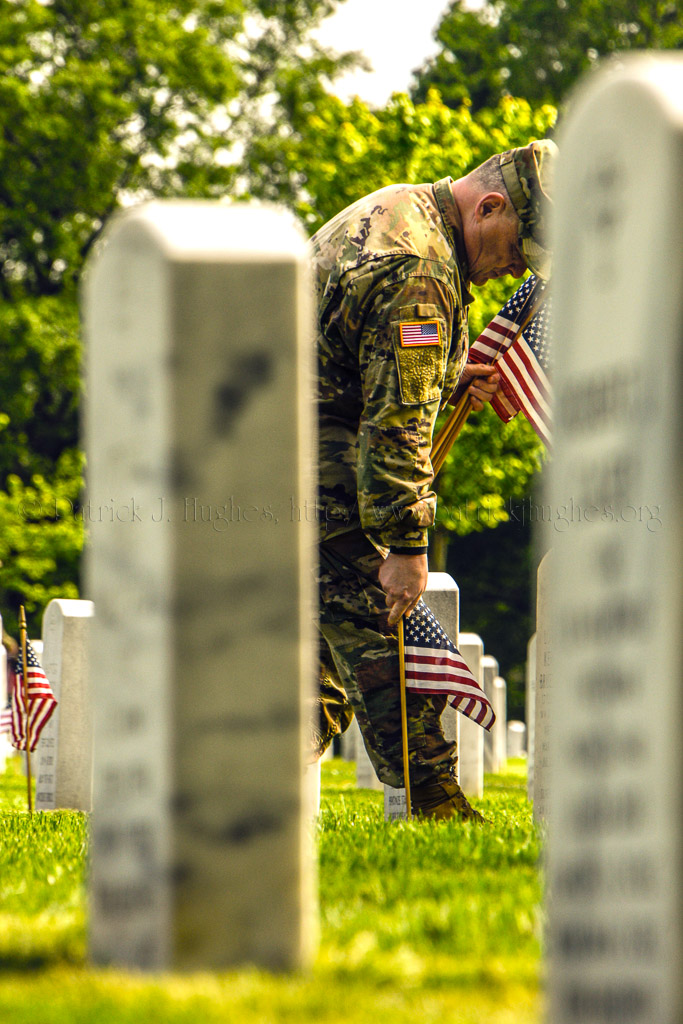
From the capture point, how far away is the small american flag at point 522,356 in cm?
648

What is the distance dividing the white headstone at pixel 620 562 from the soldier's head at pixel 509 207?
3.47m

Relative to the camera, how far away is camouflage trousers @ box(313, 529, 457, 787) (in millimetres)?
5648

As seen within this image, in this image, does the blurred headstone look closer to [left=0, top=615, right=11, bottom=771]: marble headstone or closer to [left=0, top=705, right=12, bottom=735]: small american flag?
[left=0, top=615, right=11, bottom=771]: marble headstone

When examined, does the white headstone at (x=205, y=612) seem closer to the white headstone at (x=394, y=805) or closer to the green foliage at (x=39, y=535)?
the white headstone at (x=394, y=805)

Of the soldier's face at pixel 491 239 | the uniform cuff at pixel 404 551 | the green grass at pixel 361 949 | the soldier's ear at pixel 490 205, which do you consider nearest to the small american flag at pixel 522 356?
the soldier's face at pixel 491 239

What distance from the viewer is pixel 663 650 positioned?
1.99m

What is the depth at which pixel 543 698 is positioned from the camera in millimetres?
6344

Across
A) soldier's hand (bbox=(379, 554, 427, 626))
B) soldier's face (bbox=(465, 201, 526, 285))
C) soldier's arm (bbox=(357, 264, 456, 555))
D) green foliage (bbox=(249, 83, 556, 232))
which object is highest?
green foliage (bbox=(249, 83, 556, 232))

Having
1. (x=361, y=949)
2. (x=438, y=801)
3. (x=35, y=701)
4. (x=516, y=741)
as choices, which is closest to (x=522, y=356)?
(x=438, y=801)

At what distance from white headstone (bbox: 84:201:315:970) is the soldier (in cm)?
273

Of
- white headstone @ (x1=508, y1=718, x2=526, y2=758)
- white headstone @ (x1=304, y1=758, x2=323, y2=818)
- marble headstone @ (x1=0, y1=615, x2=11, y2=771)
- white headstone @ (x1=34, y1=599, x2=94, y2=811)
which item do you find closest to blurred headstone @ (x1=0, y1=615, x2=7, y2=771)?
marble headstone @ (x1=0, y1=615, x2=11, y2=771)

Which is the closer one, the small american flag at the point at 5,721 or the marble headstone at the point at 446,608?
the marble headstone at the point at 446,608

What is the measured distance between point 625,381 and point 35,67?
25430 millimetres

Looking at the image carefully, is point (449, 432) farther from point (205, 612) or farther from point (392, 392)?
point (205, 612)
